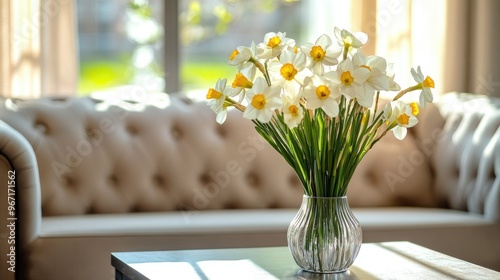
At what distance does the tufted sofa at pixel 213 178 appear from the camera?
9.51 ft

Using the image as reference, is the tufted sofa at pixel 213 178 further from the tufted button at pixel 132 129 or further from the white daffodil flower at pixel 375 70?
the white daffodil flower at pixel 375 70

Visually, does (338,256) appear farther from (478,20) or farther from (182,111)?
(478,20)

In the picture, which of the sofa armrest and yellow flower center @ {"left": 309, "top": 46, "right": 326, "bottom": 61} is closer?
yellow flower center @ {"left": 309, "top": 46, "right": 326, "bottom": 61}

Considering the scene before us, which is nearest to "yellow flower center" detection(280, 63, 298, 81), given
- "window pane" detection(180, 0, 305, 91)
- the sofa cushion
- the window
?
the sofa cushion

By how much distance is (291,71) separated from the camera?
194 centimetres

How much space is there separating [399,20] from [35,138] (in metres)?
2.09

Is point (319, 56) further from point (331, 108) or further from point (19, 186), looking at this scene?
point (19, 186)

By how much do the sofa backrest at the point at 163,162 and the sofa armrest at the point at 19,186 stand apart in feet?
1.48

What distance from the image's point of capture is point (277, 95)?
192 centimetres

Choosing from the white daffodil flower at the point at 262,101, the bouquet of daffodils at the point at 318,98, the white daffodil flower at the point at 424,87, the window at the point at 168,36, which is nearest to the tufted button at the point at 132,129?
the window at the point at 168,36

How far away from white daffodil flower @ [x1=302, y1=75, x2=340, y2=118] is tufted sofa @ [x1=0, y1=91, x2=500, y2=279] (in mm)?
1056

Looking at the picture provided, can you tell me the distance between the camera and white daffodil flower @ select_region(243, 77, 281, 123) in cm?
190

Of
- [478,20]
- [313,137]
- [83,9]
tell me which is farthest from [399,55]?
[313,137]

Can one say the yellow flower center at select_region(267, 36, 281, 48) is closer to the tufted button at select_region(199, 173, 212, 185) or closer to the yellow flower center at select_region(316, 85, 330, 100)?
the yellow flower center at select_region(316, 85, 330, 100)
